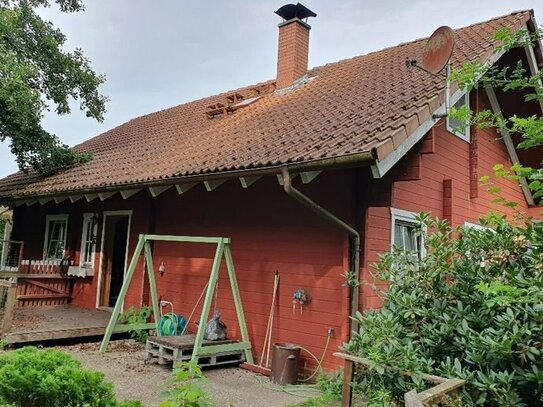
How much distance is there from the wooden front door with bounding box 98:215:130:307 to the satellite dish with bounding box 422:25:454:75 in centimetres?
620

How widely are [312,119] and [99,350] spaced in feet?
15.2

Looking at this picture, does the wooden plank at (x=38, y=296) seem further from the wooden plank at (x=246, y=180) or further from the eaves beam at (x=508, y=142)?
the eaves beam at (x=508, y=142)

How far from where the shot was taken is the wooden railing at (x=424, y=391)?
2471 mm

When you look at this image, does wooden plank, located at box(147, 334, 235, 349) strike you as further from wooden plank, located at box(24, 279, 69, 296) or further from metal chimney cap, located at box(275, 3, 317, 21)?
metal chimney cap, located at box(275, 3, 317, 21)

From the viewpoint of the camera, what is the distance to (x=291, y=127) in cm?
714

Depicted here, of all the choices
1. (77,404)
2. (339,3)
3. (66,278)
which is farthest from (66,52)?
(77,404)

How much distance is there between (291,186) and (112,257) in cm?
597

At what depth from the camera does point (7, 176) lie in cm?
1263

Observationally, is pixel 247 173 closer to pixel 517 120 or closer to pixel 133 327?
pixel 517 120

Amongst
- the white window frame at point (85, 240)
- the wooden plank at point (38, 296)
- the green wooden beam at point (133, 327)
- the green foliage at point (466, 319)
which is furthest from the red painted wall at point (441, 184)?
the wooden plank at point (38, 296)

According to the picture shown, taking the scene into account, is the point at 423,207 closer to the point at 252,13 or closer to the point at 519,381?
the point at 519,381

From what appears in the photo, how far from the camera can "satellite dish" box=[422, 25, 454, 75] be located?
5.58m

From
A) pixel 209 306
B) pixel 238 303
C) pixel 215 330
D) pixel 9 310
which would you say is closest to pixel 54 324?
pixel 9 310

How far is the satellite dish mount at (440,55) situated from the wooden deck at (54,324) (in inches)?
235
